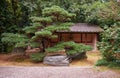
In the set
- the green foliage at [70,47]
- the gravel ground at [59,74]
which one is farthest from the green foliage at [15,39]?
the gravel ground at [59,74]

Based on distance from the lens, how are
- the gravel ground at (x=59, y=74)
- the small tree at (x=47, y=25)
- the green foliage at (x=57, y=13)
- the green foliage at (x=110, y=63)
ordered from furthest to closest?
the green foliage at (x=57, y=13) < the small tree at (x=47, y=25) < the green foliage at (x=110, y=63) < the gravel ground at (x=59, y=74)

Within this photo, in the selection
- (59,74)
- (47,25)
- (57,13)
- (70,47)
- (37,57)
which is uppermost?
(57,13)

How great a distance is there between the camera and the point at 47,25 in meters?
16.2

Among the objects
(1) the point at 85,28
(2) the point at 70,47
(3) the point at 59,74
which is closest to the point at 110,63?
(3) the point at 59,74

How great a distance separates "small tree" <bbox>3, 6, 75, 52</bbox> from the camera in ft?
49.0

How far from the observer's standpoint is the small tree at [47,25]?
14.9 meters

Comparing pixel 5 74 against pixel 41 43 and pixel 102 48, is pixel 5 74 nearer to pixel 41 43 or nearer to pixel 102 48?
pixel 102 48

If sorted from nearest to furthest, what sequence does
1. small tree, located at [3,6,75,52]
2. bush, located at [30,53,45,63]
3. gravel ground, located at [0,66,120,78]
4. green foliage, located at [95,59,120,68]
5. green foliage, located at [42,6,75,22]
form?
gravel ground, located at [0,66,120,78] → green foliage, located at [95,59,120,68] → bush, located at [30,53,45,63] → small tree, located at [3,6,75,52] → green foliage, located at [42,6,75,22]

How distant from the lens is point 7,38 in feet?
50.0

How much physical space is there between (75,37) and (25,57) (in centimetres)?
677

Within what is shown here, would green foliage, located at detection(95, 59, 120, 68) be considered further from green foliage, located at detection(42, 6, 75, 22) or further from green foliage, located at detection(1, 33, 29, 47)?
green foliage, located at detection(1, 33, 29, 47)

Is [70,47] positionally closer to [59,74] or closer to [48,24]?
[48,24]

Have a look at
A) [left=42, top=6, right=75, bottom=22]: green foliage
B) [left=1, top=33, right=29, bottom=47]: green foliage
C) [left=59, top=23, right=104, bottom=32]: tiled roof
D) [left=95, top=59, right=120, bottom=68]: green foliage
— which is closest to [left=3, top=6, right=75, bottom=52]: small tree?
[left=42, top=6, right=75, bottom=22]: green foliage

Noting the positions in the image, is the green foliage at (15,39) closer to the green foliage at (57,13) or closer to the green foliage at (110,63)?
the green foliage at (57,13)
